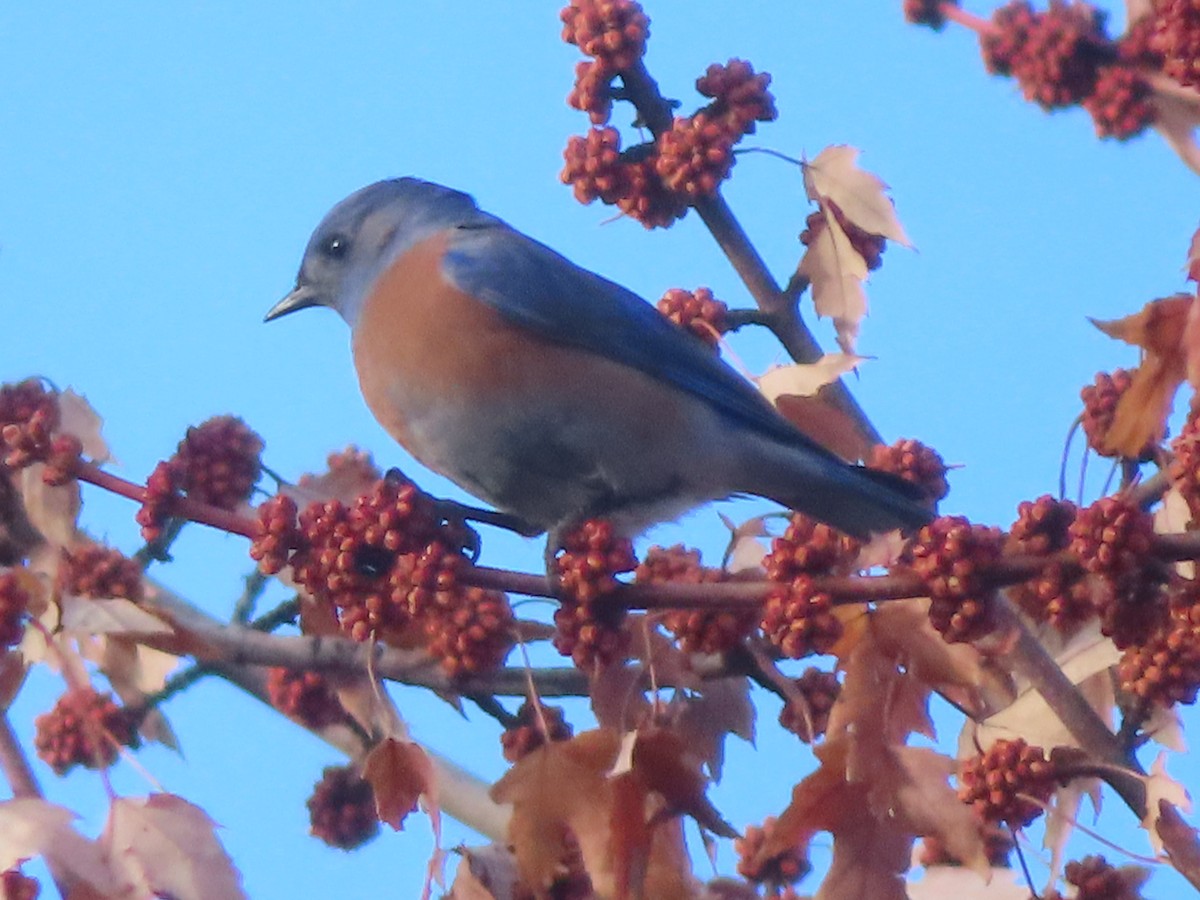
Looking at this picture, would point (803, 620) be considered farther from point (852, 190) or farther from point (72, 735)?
point (72, 735)

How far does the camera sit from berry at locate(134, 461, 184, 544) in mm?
1736

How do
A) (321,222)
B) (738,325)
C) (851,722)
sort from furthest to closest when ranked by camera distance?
(321,222), (738,325), (851,722)

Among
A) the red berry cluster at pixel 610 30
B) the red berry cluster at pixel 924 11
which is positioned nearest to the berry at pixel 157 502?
the red berry cluster at pixel 610 30

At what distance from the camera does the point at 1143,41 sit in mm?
2428

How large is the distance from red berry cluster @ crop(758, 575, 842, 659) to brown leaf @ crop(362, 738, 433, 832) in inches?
16.6

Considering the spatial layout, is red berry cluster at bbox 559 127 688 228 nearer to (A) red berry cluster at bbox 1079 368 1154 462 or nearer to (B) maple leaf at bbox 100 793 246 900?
(A) red berry cluster at bbox 1079 368 1154 462

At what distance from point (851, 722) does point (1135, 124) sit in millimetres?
1314

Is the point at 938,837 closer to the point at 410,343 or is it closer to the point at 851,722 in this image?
the point at 851,722

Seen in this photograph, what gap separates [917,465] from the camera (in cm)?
209

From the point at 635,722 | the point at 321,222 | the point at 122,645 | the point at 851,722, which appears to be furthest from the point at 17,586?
the point at 321,222

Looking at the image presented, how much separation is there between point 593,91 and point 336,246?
1023 millimetres

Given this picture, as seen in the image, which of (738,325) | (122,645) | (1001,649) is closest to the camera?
(1001,649)

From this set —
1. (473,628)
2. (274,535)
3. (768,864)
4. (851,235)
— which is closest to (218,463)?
(274,535)

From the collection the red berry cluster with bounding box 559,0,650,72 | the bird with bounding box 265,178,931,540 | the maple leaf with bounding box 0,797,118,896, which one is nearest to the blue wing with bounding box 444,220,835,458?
the bird with bounding box 265,178,931,540
